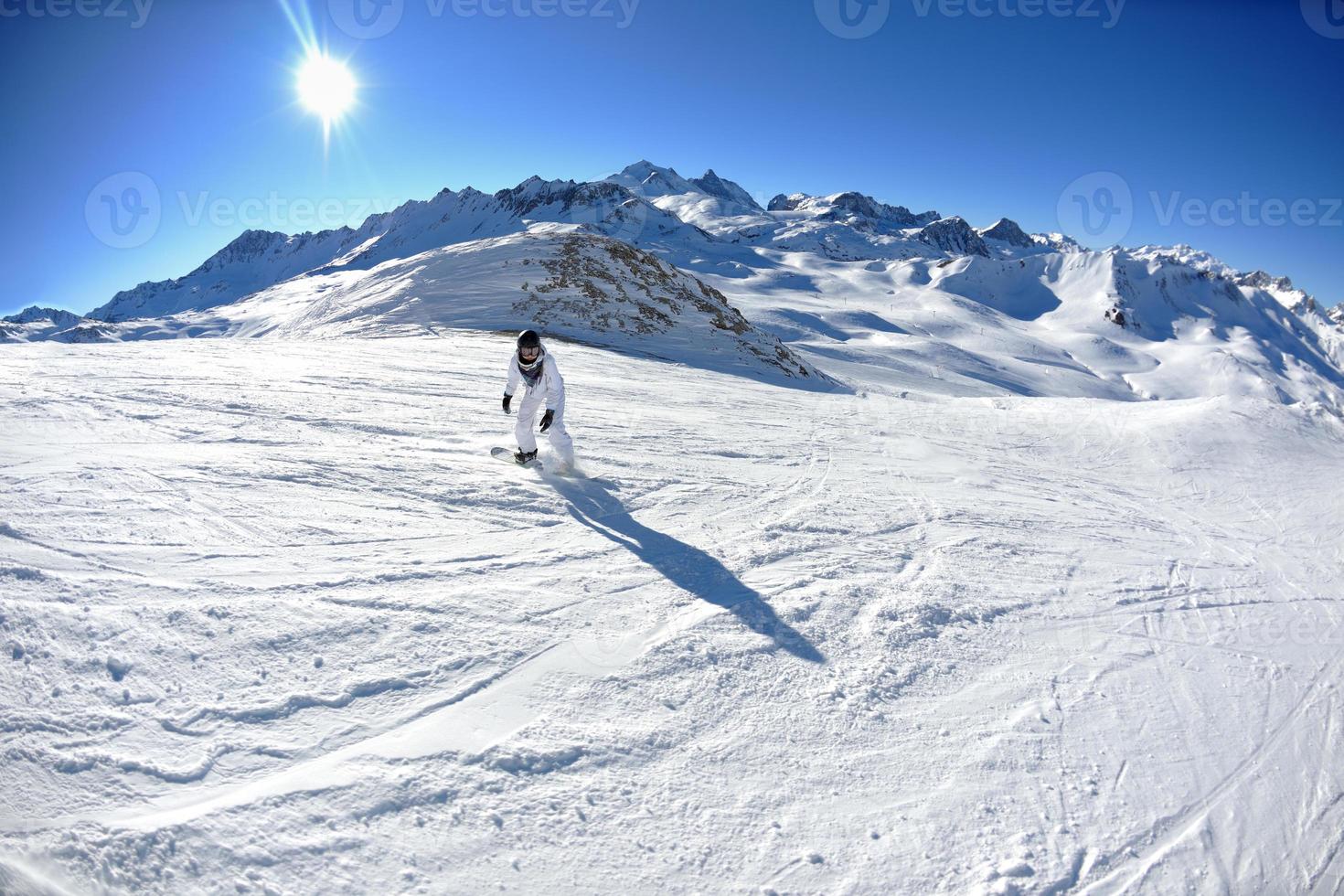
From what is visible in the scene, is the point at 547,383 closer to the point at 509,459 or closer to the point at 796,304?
the point at 509,459

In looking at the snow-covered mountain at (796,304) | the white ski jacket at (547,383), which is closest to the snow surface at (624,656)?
the white ski jacket at (547,383)

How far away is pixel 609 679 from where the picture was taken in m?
3.26

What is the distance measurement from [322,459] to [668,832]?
16.5ft

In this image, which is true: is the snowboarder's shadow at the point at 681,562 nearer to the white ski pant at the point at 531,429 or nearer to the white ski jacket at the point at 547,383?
the white ski pant at the point at 531,429

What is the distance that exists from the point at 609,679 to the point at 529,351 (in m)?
3.80

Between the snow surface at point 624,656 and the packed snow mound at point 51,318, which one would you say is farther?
the packed snow mound at point 51,318

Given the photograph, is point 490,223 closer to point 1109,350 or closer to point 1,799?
point 1109,350

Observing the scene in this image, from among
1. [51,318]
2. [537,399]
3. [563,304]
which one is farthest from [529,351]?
[51,318]

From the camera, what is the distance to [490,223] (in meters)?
150

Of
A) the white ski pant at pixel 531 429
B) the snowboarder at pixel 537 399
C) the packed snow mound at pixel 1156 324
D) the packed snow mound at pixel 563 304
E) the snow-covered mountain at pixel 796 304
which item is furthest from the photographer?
the packed snow mound at pixel 1156 324

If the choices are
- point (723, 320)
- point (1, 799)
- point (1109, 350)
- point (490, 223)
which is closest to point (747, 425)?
point (1, 799)

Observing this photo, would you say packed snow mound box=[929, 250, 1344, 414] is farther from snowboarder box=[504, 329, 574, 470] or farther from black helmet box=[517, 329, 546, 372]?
black helmet box=[517, 329, 546, 372]

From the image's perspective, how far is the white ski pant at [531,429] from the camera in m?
6.31

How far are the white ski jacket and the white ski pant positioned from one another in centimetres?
4
